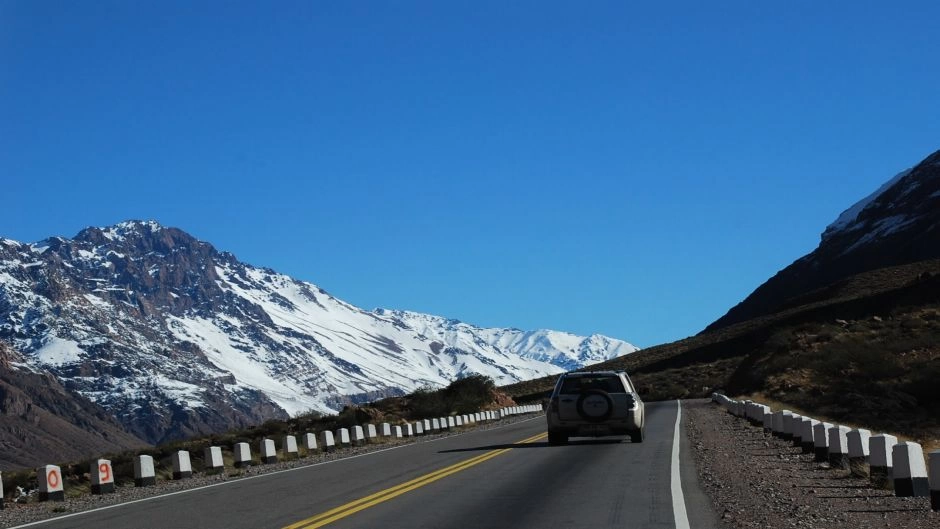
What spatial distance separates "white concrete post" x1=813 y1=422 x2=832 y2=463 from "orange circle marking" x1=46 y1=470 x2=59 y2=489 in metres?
14.1

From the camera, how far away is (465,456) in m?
25.8

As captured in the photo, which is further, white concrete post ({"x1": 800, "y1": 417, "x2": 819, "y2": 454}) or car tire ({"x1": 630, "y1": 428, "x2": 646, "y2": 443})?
car tire ({"x1": 630, "y1": 428, "x2": 646, "y2": 443})

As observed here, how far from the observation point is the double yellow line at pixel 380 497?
1407cm

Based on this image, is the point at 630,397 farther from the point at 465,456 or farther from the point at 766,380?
the point at 766,380

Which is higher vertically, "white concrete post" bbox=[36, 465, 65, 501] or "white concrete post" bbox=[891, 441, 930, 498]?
"white concrete post" bbox=[36, 465, 65, 501]

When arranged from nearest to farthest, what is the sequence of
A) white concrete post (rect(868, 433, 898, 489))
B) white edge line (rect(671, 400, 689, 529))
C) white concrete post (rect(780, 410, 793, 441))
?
white edge line (rect(671, 400, 689, 529)), white concrete post (rect(868, 433, 898, 489)), white concrete post (rect(780, 410, 793, 441))

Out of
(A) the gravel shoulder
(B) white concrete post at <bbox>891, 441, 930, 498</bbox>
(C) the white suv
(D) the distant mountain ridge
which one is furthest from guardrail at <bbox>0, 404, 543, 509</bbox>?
(D) the distant mountain ridge

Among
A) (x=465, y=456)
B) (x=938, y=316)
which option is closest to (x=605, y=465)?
(x=465, y=456)

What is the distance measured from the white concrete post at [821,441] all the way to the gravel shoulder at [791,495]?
0.84 feet

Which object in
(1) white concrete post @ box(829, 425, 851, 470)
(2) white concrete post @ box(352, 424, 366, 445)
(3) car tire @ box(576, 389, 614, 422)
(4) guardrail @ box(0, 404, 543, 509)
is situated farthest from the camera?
(2) white concrete post @ box(352, 424, 366, 445)

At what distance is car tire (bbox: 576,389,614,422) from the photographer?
27219mm

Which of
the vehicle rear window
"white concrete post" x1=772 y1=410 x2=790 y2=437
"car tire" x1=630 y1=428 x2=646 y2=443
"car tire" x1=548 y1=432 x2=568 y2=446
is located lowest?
"white concrete post" x1=772 y1=410 x2=790 y2=437

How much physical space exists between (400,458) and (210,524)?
1233 centimetres

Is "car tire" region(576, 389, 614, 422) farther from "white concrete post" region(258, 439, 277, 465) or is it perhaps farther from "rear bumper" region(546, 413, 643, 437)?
"white concrete post" region(258, 439, 277, 465)
